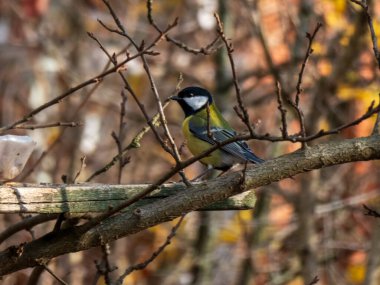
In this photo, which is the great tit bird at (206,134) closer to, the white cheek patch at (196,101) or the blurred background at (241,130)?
the white cheek patch at (196,101)

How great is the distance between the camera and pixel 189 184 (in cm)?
306

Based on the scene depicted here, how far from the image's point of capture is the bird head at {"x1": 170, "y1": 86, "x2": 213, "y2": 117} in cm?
547

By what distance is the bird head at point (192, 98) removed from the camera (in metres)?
5.47

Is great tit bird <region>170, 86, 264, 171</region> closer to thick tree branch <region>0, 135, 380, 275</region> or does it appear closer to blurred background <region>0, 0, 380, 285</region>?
blurred background <region>0, 0, 380, 285</region>

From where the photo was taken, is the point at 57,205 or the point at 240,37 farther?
the point at 240,37

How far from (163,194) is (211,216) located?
15.9ft

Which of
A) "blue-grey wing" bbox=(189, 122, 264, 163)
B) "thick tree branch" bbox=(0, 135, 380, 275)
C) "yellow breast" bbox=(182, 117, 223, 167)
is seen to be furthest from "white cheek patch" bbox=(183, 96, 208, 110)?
"thick tree branch" bbox=(0, 135, 380, 275)

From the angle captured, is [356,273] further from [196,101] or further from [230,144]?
[230,144]

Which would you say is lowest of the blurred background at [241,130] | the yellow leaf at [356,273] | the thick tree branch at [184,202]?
the thick tree branch at [184,202]

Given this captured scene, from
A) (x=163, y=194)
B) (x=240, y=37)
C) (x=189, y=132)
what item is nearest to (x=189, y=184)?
(x=163, y=194)

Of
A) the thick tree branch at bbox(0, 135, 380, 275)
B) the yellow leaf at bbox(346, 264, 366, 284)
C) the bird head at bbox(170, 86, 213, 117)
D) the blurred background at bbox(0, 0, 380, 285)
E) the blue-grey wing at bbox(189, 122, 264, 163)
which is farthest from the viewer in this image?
the yellow leaf at bbox(346, 264, 366, 284)

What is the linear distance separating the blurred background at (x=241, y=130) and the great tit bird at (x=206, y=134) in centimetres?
53

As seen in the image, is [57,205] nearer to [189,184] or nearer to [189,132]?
[189,184]

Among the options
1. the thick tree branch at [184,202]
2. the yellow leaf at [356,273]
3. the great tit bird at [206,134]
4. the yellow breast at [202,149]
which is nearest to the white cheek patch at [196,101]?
the great tit bird at [206,134]
